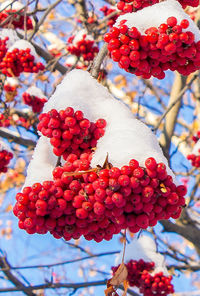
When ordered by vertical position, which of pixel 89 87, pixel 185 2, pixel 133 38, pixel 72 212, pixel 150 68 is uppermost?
pixel 185 2

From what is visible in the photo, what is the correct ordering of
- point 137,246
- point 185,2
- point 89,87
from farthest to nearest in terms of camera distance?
1. point 137,246
2. point 185,2
3. point 89,87

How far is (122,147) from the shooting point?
4.54 ft

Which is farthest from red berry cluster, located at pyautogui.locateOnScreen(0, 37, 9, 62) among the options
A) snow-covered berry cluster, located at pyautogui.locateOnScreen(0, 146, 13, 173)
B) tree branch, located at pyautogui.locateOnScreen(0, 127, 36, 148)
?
snow-covered berry cluster, located at pyautogui.locateOnScreen(0, 146, 13, 173)

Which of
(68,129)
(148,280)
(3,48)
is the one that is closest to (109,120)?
(68,129)

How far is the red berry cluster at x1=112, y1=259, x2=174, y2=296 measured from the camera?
2.84m

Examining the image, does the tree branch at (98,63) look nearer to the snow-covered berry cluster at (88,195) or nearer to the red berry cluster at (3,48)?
the snow-covered berry cluster at (88,195)

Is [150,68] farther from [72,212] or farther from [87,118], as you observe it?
[72,212]

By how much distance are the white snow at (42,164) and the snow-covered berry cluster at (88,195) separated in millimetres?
80

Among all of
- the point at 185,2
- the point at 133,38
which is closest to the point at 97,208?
the point at 133,38

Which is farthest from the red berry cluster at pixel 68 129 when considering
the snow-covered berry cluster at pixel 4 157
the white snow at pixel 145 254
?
the white snow at pixel 145 254

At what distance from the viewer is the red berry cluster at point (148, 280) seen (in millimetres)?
2844

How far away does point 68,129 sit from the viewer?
57.7 inches

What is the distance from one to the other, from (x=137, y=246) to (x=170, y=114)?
4.86 feet

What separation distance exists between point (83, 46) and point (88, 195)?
263 centimetres
